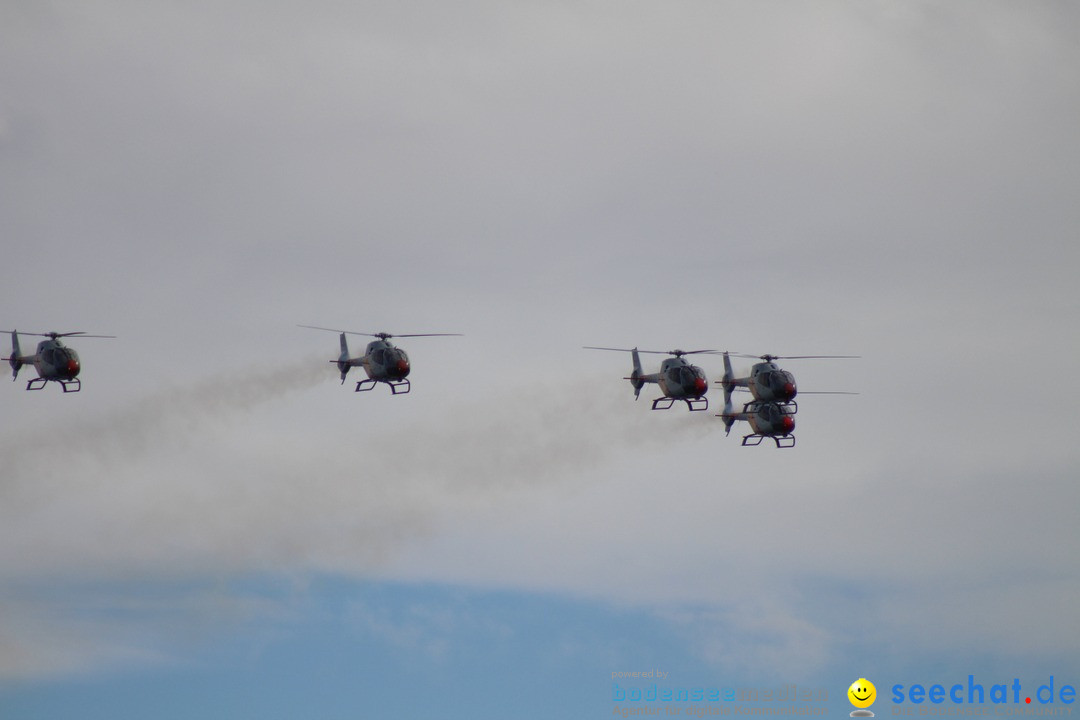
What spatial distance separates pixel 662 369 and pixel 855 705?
30.1m

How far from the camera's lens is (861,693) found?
150 meters

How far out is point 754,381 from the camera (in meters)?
163

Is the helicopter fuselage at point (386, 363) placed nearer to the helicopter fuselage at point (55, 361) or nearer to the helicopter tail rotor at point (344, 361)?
the helicopter tail rotor at point (344, 361)

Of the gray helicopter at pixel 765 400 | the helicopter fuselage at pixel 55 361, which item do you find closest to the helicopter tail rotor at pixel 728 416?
the gray helicopter at pixel 765 400

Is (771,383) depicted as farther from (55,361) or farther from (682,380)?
Answer: (55,361)

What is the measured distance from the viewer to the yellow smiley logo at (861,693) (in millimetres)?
148438

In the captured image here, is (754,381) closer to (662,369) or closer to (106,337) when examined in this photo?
(662,369)

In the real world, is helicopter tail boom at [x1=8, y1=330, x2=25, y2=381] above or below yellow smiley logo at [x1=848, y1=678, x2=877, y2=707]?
above

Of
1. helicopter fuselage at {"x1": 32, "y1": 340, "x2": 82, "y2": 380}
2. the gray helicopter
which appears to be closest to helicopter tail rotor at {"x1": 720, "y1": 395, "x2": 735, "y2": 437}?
the gray helicopter

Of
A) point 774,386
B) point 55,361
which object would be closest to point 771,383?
point 774,386

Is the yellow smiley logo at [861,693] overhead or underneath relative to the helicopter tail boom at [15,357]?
underneath

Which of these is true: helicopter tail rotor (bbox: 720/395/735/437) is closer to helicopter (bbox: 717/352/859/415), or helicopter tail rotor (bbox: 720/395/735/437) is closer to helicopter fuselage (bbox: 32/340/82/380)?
helicopter (bbox: 717/352/859/415)

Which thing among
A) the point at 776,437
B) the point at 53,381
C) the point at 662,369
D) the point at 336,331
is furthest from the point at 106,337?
the point at 776,437

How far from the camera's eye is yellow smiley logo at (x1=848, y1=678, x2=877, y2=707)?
14844cm
